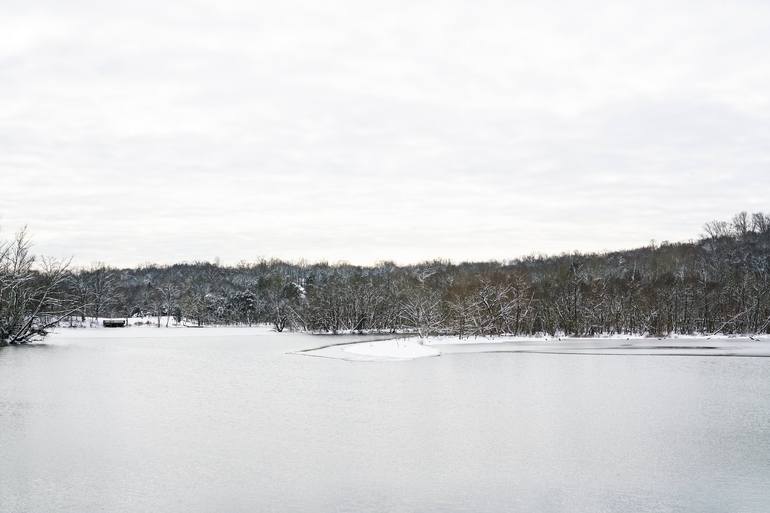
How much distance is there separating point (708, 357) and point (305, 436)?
34.5 m

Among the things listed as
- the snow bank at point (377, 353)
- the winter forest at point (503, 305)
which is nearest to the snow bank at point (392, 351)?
the snow bank at point (377, 353)

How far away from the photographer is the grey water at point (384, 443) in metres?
11.0

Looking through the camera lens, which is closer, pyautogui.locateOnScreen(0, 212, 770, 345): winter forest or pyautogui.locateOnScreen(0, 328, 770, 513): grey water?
pyautogui.locateOnScreen(0, 328, 770, 513): grey water

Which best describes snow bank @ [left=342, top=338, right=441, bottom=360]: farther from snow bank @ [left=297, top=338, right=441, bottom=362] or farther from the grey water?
the grey water

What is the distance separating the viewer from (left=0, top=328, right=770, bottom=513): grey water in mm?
10977

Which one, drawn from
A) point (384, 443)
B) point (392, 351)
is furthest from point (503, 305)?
point (384, 443)

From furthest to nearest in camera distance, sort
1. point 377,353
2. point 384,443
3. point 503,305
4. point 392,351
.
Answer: point 503,305 < point 392,351 < point 377,353 < point 384,443

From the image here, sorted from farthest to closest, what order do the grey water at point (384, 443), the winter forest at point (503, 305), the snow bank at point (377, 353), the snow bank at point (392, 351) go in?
the winter forest at point (503, 305), the snow bank at point (392, 351), the snow bank at point (377, 353), the grey water at point (384, 443)

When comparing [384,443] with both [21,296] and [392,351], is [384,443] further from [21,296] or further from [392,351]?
[21,296]

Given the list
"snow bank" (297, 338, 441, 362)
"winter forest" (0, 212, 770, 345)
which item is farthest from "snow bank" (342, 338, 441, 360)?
"winter forest" (0, 212, 770, 345)

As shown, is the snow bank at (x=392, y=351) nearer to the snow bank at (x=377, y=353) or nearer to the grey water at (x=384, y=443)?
the snow bank at (x=377, y=353)

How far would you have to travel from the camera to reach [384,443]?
15344mm

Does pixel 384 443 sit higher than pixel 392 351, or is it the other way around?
pixel 392 351

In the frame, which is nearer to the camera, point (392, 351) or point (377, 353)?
point (377, 353)
